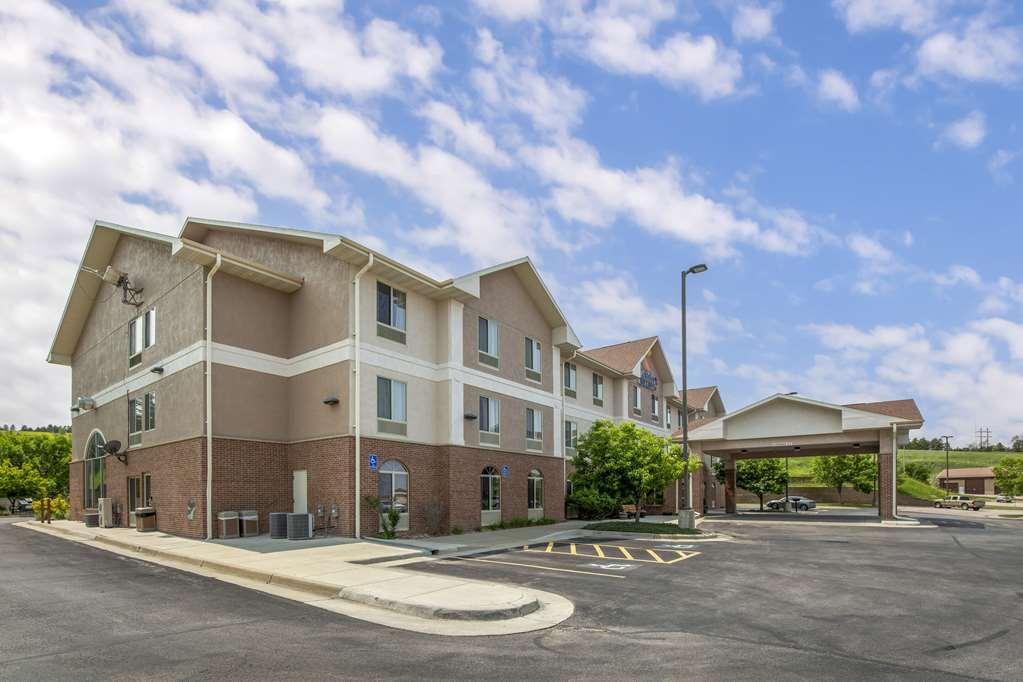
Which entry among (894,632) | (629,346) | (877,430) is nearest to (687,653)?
(894,632)

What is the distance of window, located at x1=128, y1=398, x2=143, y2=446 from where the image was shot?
26192mm

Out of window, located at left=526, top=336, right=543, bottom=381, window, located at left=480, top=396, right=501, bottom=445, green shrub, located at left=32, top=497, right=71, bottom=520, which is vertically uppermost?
window, located at left=526, top=336, right=543, bottom=381

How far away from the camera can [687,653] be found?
8.34m

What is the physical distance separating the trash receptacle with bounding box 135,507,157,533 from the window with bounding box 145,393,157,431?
2.92 m

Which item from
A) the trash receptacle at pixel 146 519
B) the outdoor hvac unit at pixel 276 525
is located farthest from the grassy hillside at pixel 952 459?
the trash receptacle at pixel 146 519

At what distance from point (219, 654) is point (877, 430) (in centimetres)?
3505

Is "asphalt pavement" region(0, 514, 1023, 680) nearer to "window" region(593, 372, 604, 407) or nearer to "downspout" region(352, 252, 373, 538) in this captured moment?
"downspout" region(352, 252, 373, 538)

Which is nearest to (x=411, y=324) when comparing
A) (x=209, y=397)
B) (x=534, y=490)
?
(x=209, y=397)

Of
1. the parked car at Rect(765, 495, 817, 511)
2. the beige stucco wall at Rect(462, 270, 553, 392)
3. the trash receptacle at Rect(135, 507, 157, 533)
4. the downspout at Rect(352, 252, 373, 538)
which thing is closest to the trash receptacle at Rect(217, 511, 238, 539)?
the downspout at Rect(352, 252, 373, 538)

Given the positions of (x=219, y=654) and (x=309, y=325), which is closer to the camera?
(x=219, y=654)

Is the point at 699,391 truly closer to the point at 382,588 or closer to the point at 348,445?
the point at 348,445

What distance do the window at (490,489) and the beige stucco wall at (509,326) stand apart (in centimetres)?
391

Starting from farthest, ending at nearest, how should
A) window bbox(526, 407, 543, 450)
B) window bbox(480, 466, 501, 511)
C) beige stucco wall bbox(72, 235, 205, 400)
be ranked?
window bbox(526, 407, 543, 450) → window bbox(480, 466, 501, 511) → beige stucco wall bbox(72, 235, 205, 400)

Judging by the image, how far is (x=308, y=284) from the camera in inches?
949
